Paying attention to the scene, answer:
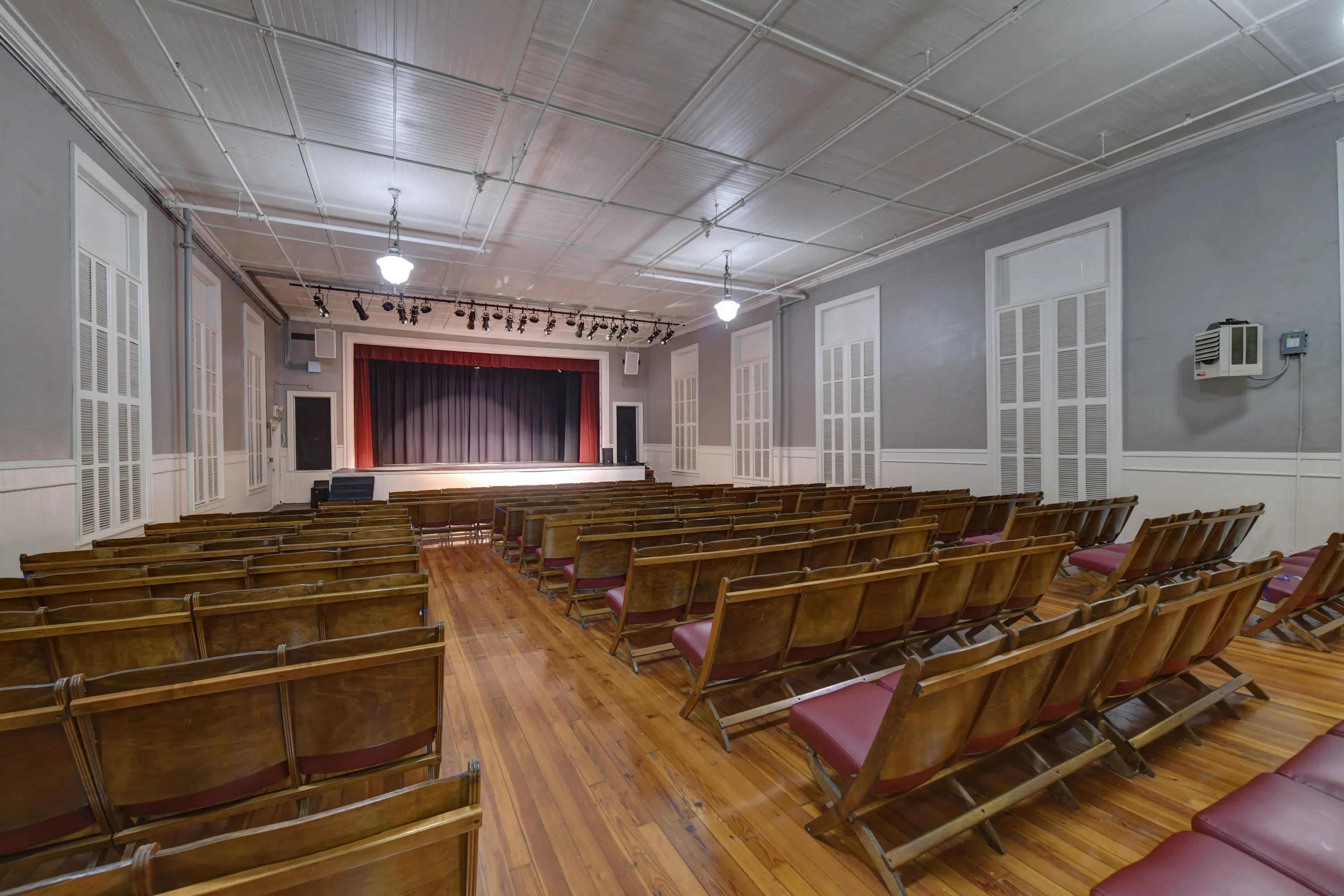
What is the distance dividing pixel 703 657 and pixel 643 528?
5.48ft

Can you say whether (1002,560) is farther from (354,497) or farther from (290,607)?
(354,497)

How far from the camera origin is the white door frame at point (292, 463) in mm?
11180

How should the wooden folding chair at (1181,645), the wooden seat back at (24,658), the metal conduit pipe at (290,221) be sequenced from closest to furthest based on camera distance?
the wooden seat back at (24,658)
the wooden folding chair at (1181,645)
the metal conduit pipe at (290,221)

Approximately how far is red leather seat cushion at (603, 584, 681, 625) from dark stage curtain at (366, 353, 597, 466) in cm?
1204

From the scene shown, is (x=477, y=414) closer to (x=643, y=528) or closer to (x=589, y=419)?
(x=589, y=419)

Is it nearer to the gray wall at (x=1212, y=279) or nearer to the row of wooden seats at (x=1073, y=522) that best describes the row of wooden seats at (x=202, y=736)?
the row of wooden seats at (x=1073, y=522)

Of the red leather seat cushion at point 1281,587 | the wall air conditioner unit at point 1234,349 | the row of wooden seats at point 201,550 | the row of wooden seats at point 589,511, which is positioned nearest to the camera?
the row of wooden seats at point 201,550

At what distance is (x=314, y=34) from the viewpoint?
3732 millimetres

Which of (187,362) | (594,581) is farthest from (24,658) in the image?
(187,362)

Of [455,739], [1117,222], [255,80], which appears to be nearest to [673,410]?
[1117,222]

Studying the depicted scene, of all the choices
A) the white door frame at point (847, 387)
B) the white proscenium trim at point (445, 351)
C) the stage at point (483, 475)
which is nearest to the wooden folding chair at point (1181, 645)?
the white door frame at point (847, 387)

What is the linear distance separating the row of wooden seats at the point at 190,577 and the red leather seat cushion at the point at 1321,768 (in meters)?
3.59

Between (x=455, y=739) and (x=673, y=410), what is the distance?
11605mm

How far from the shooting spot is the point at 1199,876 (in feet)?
3.83
